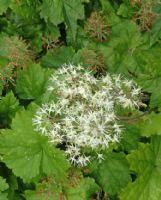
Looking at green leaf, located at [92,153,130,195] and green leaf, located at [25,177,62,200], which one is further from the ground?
green leaf, located at [92,153,130,195]

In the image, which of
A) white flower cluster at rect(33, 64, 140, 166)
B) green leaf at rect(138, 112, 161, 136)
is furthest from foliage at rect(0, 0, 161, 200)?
white flower cluster at rect(33, 64, 140, 166)

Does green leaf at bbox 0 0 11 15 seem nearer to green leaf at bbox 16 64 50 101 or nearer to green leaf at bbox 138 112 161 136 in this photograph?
green leaf at bbox 16 64 50 101

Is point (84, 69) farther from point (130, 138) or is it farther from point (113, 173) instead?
point (113, 173)

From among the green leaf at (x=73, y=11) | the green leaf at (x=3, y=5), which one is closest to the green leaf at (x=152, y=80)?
the green leaf at (x=73, y=11)

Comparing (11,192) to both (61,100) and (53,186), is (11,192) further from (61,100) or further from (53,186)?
(61,100)

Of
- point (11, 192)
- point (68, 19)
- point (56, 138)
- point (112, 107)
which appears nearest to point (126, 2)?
point (68, 19)
